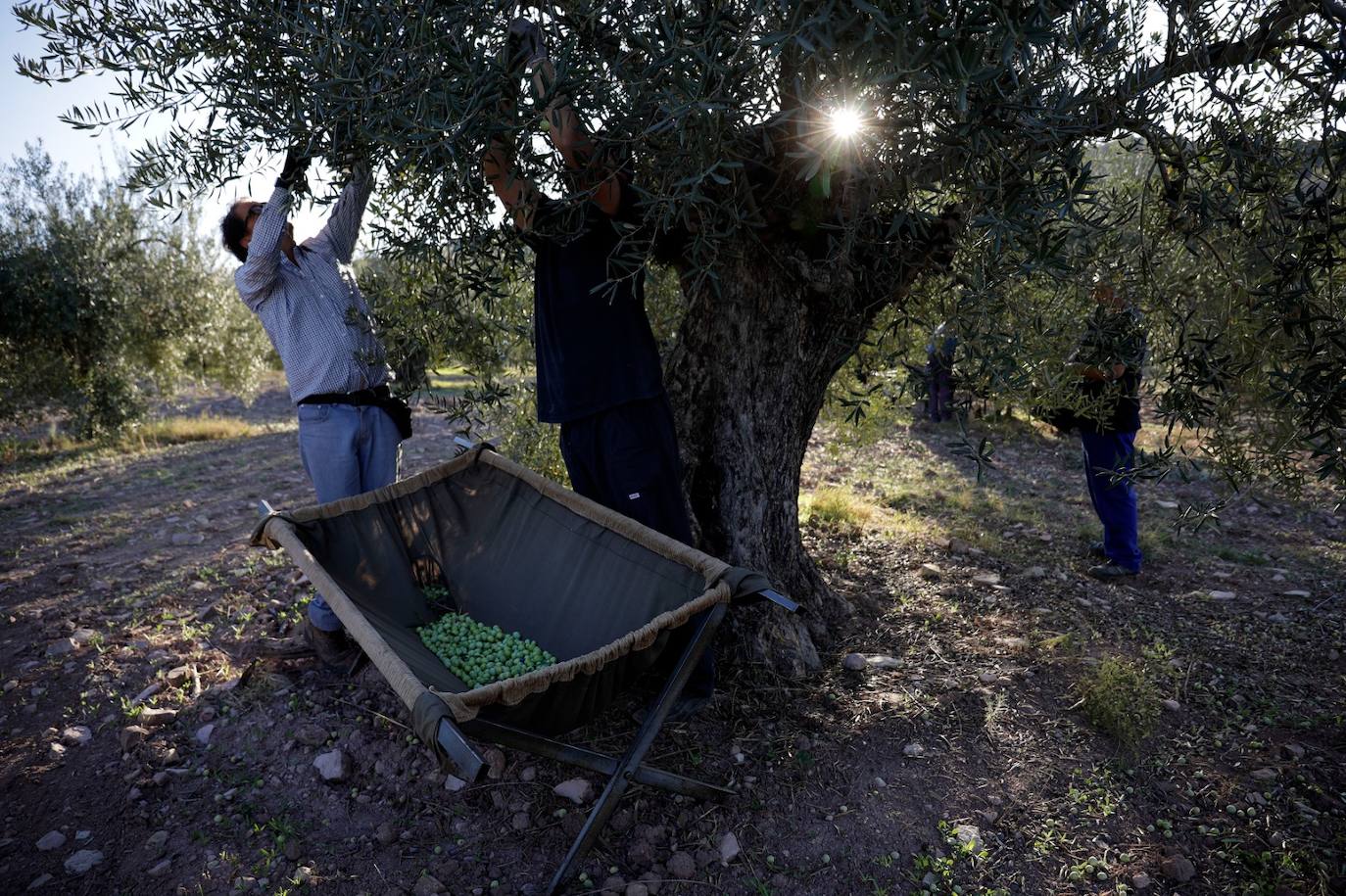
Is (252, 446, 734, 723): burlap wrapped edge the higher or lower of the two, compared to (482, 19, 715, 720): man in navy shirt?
lower

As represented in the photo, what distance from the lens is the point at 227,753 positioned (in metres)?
2.97

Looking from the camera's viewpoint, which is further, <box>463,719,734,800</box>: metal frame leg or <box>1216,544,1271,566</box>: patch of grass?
<box>1216,544,1271,566</box>: patch of grass

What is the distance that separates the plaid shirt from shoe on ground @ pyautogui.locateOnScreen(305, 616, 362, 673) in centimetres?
114

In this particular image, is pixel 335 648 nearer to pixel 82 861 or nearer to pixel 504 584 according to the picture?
pixel 504 584

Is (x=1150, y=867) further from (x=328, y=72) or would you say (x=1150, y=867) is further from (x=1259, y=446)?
(x=328, y=72)

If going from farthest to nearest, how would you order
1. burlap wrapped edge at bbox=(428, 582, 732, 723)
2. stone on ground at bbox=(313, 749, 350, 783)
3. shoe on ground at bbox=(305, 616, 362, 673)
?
shoe on ground at bbox=(305, 616, 362, 673) → stone on ground at bbox=(313, 749, 350, 783) → burlap wrapped edge at bbox=(428, 582, 732, 723)

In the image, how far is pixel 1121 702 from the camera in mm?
2990

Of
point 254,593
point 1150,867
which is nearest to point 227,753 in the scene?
point 254,593

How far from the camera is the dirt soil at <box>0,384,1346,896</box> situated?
240 centimetres

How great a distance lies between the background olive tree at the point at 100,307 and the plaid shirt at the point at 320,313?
23.5 feet

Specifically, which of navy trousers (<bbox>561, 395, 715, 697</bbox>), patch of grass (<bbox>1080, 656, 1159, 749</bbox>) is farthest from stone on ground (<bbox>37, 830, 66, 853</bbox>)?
Answer: patch of grass (<bbox>1080, 656, 1159, 749</bbox>)

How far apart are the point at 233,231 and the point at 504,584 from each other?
6.32 ft

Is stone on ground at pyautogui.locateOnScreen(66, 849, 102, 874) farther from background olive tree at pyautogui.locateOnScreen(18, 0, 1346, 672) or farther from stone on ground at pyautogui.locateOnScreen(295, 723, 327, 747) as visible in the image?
background olive tree at pyautogui.locateOnScreen(18, 0, 1346, 672)

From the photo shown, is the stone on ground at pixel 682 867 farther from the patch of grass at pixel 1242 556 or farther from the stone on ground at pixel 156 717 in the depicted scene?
the patch of grass at pixel 1242 556
